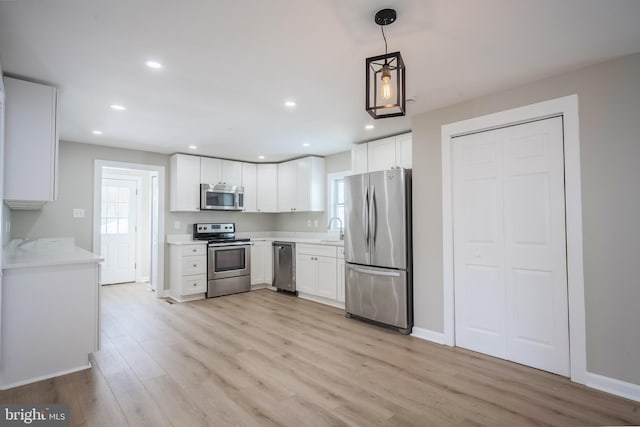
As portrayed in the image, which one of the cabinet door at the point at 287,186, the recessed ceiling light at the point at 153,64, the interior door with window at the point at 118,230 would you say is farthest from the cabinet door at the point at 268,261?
the recessed ceiling light at the point at 153,64

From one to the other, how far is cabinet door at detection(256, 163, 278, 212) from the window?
119 centimetres

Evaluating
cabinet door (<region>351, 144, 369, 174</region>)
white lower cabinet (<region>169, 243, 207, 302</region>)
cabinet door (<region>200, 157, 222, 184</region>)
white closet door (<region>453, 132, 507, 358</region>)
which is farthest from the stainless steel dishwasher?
white closet door (<region>453, 132, 507, 358</region>)

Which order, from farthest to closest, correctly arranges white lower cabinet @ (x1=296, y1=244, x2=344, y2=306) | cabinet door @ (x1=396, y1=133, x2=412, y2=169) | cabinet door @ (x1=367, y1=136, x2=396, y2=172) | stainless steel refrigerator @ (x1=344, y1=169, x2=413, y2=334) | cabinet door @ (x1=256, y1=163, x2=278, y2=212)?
cabinet door @ (x1=256, y1=163, x2=278, y2=212)
white lower cabinet @ (x1=296, y1=244, x2=344, y2=306)
cabinet door @ (x1=367, y1=136, x2=396, y2=172)
cabinet door @ (x1=396, y1=133, x2=412, y2=169)
stainless steel refrigerator @ (x1=344, y1=169, x2=413, y2=334)

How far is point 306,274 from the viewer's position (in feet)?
17.1

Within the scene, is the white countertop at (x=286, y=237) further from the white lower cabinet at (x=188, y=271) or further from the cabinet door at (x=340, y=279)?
the cabinet door at (x=340, y=279)

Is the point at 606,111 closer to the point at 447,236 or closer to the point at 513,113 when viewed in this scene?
the point at 513,113

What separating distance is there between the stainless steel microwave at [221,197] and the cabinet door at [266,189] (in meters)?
0.40

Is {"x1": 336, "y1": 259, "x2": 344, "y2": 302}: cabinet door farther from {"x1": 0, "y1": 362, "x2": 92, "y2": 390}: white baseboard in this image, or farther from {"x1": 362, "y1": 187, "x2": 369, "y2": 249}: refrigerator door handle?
{"x1": 0, "y1": 362, "x2": 92, "y2": 390}: white baseboard

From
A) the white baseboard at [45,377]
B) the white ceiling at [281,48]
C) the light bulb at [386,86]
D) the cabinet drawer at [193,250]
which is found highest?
the white ceiling at [281,48]

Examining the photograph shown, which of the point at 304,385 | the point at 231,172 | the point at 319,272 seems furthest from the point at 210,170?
the point at 304,385

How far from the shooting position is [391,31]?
2.04 meters

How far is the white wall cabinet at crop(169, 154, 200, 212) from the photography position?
210 inches

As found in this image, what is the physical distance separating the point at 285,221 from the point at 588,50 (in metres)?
5.23

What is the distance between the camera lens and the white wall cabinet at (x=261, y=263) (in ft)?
19.4
